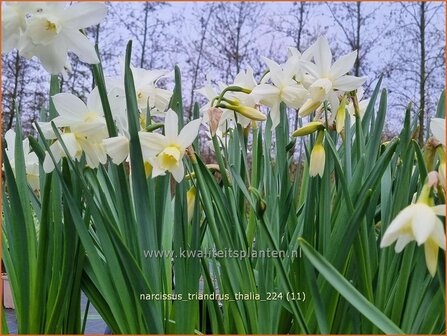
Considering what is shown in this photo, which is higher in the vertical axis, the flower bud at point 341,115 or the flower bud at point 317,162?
the flower bud at point 341,115

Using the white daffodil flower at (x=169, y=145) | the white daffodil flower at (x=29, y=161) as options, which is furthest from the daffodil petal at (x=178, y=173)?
the white daffodil flower at (x=29, y=161)

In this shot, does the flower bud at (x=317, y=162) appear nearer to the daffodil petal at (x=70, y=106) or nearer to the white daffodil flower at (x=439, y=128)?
the white daffodil flower at (x=439, y=128)

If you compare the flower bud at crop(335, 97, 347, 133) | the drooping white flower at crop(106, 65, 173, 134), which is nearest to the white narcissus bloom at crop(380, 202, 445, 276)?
the flower bud at crop(335, 97, 347, 133)

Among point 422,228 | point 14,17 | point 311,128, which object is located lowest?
point 422,228

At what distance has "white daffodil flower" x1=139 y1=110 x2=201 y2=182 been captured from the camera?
0.62 m

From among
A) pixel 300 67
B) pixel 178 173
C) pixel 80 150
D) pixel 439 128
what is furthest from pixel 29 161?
pixel 439 128

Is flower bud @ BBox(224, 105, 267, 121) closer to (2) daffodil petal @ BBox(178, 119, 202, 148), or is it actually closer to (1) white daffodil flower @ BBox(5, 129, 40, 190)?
(2) daffodil petal @ BBox(178, 119, 202, 148)

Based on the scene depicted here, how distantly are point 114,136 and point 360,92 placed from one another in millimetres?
529

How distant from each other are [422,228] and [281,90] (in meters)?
0.39

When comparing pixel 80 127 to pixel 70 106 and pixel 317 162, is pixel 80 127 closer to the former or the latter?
pixel 70 106

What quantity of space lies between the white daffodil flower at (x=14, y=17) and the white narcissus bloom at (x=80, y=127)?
0.43 ft

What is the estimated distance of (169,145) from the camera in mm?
637

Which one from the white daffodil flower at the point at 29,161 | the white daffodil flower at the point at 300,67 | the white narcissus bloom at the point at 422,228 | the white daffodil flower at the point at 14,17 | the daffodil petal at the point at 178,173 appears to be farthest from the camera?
the white daffodil flower at the point at 29,161

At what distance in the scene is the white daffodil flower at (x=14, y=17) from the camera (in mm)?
516
